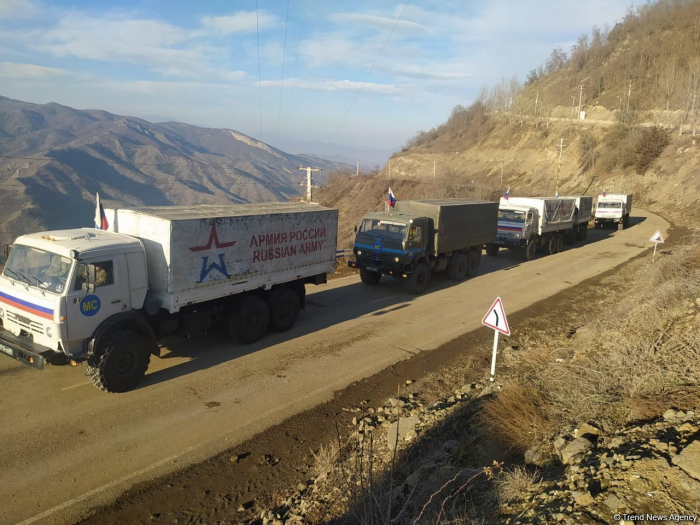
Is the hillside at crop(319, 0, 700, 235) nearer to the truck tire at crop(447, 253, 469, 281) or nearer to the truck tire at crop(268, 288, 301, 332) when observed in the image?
the truck tire at crop(447, 253, 469, 281)

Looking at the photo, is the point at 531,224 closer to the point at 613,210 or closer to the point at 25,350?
the point at 613,210

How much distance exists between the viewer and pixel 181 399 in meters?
7.78

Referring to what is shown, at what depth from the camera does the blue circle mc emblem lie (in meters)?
7.41

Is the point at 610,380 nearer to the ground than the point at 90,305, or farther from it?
nearer to the ground

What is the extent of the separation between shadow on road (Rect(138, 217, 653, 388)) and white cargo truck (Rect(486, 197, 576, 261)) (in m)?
2.00

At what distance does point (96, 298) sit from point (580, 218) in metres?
27.3

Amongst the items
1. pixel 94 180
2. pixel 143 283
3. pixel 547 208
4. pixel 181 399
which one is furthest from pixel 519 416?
pixel 94 180

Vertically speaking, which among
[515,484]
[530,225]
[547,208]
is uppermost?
[547,208]

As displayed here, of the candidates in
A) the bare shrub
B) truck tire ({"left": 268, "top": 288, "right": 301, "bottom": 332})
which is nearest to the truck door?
truck tire ({"left": 268, "top": 288, "right": 301, "bottom": 332})

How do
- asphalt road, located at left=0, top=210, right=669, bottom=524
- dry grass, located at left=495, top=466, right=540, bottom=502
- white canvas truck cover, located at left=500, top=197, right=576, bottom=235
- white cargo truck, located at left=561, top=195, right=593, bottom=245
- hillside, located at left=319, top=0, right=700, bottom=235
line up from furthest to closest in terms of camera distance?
hillside, located at left=319, top=0, right=700, bottom=235
white cargo truck, located at left=561, top=195, right=593, bottom=245
white canvas truck cover, located at left=500, top=197, right=576, bottom=235
asphalt road, located at left=0, top=210, right=669, bottom=524
dry grass, located at left=495, top=466, right=540, bottom=502

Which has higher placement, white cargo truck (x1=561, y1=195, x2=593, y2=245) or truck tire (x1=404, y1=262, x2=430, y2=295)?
white cargo truck (x1=561, y1=195, x2=593, y2=245)

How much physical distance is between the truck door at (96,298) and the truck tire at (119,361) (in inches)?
13.2

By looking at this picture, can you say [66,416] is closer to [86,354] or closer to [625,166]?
[86,354]

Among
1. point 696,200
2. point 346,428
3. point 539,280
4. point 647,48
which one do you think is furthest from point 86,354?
point 647,48
